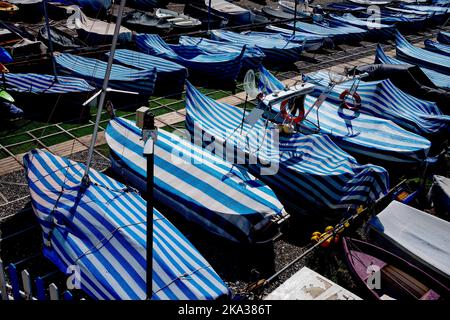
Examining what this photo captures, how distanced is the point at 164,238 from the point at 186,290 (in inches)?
70.7

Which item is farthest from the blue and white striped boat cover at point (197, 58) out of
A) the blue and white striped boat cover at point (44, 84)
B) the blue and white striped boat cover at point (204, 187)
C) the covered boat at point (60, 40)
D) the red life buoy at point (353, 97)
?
the blue and white striped boat cover at point (204, 187)

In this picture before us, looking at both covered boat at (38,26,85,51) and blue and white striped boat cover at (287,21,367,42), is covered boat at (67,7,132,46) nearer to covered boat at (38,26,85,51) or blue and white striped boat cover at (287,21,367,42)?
covered boat at (38,26,85,51)

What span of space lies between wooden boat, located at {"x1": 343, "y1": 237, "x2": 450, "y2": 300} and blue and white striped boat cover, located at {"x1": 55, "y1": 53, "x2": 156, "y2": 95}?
12.3 metres

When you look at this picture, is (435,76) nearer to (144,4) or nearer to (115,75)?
(115,75)

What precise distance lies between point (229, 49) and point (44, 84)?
11.3m

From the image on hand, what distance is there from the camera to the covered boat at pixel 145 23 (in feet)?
102

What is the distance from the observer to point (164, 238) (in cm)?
1092

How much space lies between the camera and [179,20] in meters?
32.9

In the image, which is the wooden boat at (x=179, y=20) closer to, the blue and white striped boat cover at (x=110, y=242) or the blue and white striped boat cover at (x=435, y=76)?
the blue and white striped boat cover at (x=435, y=76)

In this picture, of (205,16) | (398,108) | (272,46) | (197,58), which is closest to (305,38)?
(272,46)

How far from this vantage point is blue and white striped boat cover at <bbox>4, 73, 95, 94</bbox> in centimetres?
1847

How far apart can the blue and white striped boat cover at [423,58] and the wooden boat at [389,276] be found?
778 inches

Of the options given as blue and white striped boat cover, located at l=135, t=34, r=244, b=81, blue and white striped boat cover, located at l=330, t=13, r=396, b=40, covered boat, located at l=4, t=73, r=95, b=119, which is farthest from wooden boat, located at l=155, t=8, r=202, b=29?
covered boat, located at l=4, t=73, r=95, b=119

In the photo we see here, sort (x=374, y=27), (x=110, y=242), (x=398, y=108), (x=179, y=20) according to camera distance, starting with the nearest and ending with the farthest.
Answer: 1. (x=110, y=242)
2. (x=398, y=108)
3. (x=179, y=20)
4. (x=374, y=27)
